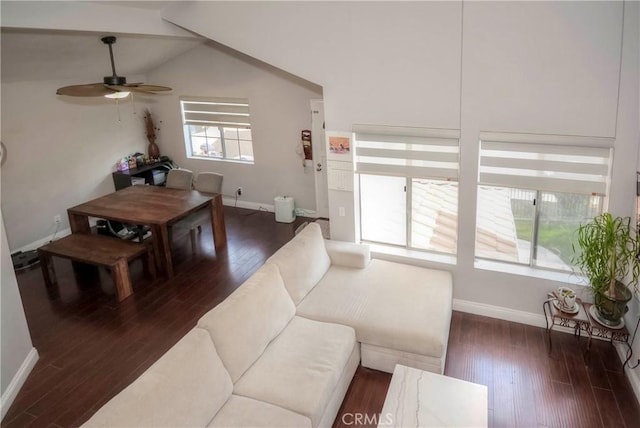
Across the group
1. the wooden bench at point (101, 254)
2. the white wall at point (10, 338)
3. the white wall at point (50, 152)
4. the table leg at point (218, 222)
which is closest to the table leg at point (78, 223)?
the wooden bench at point (101, 254)

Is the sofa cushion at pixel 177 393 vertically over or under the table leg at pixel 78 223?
under

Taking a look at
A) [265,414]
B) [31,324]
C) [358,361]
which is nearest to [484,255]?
[358,361]

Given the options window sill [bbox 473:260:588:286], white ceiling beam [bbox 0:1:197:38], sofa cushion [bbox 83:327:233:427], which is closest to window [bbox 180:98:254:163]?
white ceiling beam [bbox 0:1:197:38]

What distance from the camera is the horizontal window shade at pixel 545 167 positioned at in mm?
4203

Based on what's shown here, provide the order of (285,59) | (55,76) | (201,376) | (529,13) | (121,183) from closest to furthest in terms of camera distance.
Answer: (201,376)
(529,13)
(285,59)
(55,76)
(121,183)

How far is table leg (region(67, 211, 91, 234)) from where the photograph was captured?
641 cm

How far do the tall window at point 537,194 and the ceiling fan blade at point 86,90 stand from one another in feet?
12.1

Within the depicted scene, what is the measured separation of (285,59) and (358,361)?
3.22 m

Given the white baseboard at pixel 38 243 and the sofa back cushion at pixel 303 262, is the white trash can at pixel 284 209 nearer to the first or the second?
the sofa back cushion at pixel 303 262

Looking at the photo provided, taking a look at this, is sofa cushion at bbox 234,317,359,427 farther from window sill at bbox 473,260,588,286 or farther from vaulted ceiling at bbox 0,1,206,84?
vaulted ceiling at bbox 0,1,206,84

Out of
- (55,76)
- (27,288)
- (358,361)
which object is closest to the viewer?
(358,361)

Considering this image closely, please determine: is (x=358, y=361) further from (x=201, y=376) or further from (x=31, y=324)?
(x=31, y=324)

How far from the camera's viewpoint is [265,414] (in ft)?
10.5

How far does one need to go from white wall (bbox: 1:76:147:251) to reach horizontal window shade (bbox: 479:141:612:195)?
6141mm
